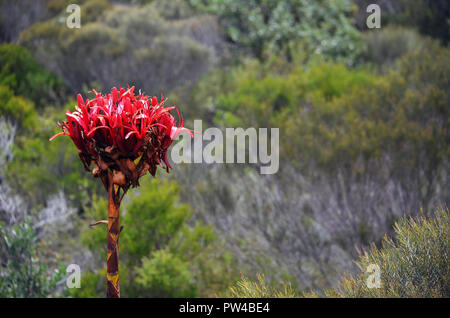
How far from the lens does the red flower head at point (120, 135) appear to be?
150cm

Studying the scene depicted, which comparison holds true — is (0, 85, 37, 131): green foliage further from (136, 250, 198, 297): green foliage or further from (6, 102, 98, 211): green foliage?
(136, 250, 198, 297): green foliage

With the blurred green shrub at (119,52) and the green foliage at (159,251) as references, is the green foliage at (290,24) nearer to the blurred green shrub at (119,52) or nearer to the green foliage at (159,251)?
the blurred green shrub at (119,52)

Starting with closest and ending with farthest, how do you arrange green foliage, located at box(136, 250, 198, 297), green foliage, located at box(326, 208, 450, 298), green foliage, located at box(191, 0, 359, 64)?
green foliage, located at box(326, 208, 450, 298) → green foliage, located at box(136, 250, 198, 297) → green foliage, located at box(191, 0, 359, 64)

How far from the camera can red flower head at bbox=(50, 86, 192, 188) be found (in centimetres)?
150

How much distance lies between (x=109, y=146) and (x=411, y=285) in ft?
4.60

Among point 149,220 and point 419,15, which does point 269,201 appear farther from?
point 419,15

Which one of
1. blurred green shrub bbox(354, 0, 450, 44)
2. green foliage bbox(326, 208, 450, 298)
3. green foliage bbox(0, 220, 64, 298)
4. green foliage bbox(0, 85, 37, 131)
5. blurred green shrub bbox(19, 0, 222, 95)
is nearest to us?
green foliage bbox(326, 208, 450, 298)

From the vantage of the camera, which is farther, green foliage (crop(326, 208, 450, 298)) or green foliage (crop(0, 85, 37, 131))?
green foliage (crop(0, 85, 37, 131))

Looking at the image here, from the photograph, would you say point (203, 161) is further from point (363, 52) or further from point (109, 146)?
point (363, 52)

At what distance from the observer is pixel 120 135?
Answer: 150 centimetres

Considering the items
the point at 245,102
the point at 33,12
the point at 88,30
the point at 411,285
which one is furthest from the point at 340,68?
the point at 33,12

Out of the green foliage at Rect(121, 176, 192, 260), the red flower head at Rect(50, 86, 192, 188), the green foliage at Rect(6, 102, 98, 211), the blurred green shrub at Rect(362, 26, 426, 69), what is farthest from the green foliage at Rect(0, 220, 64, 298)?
the blurred green shrub at Rect(362, 26, 426, 69)

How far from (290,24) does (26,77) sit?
689 cm

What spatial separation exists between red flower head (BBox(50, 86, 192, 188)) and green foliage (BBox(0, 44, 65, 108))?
5.19 meters
